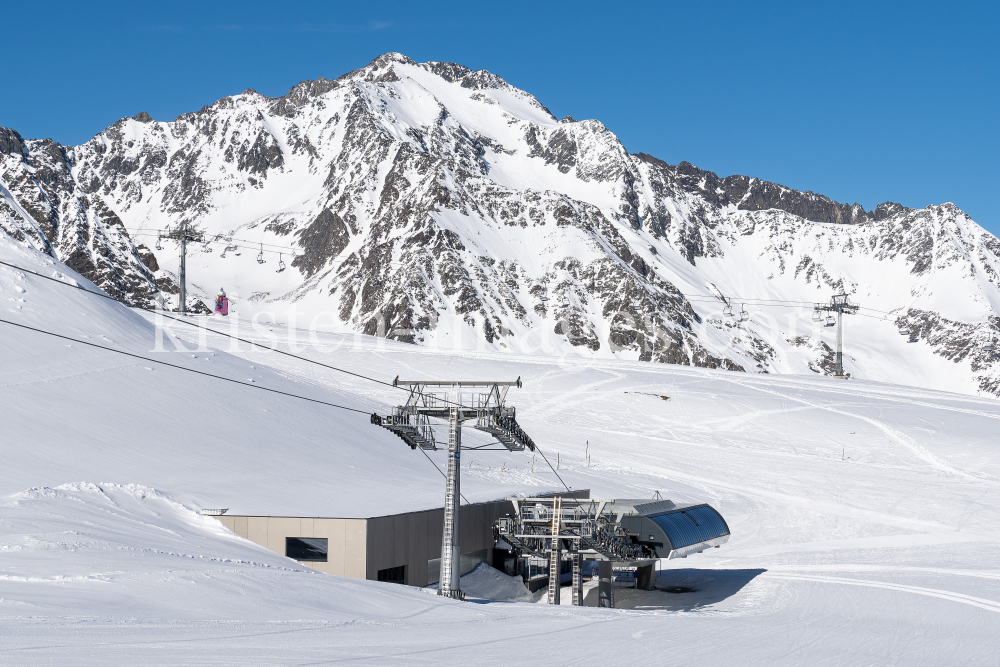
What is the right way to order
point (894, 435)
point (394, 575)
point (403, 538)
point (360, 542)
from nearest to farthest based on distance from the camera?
point (360, 542) < point (394, 575) < point (403, 538) < point (894, 435)

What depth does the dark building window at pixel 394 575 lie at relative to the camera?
98.0 feet

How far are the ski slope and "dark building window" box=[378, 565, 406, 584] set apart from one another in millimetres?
1900

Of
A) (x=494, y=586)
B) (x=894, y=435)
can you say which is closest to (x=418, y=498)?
(x=494, y=586)

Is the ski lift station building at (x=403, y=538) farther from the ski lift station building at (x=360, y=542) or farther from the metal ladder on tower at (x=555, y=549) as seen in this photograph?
the metal ladder on tower at (x=555, y=549)

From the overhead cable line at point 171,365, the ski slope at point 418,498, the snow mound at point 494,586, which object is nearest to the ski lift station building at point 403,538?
the snow mound at point 494,586

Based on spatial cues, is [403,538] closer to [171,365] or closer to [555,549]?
[555,549]

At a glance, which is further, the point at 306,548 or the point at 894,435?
the point at 894,435

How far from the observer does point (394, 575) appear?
30.4 m

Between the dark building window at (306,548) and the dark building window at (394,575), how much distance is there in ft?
6.35

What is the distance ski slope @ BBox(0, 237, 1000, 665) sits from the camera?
1972cm

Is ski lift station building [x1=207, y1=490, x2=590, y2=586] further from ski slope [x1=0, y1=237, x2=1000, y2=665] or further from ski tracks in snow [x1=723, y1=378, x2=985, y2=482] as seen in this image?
ski tracks in snow [x1=723, y1=378, x2=985, y2=482]

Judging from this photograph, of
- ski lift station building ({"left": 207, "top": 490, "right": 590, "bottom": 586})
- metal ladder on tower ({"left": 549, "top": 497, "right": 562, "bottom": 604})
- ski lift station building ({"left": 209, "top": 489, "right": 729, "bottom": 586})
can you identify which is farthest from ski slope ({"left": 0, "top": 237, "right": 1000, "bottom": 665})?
metal ladder on tower ({"left": 549, "top": 497, "right": 562, "bottom": 604})

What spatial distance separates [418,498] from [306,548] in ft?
24.6

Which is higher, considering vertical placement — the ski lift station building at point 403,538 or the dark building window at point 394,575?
the ski lift station building at point 403,538
